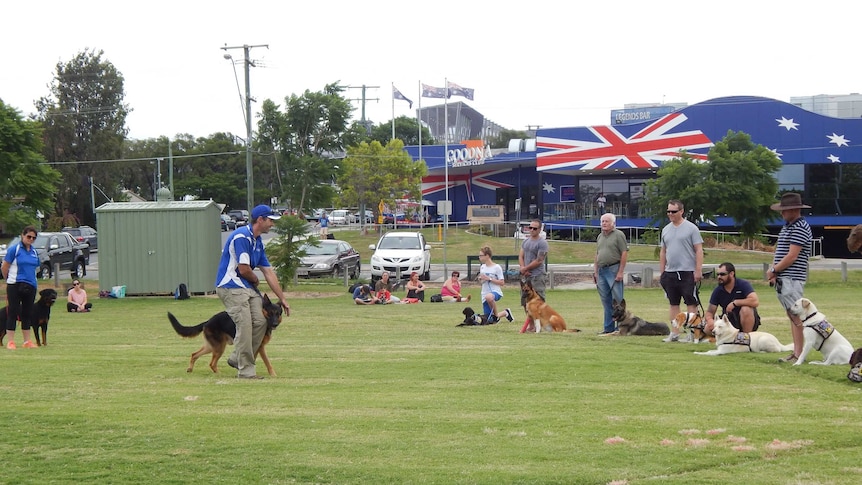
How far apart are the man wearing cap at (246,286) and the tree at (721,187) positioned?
21351 millimetres

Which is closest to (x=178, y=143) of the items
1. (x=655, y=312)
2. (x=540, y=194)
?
(x=540, y=194)

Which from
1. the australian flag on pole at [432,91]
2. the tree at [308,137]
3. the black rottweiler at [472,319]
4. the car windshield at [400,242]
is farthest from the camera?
the australian flag on pole at [432,91]

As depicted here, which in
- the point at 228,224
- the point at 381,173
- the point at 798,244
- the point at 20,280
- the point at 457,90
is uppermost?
the point at 457,90

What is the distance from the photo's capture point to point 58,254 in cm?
3338

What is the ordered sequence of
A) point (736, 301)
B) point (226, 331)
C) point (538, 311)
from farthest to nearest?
point (538, 311)
point (736, 301)
point (226, 331)

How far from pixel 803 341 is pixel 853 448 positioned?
4054 mm

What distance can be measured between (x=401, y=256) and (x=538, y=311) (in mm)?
14977

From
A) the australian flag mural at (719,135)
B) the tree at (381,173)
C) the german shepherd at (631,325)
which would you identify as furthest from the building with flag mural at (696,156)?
the german shepherd at (631,325)

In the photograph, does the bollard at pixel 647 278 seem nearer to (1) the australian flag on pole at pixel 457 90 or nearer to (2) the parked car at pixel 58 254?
(2) the parked car at pixel 58 254

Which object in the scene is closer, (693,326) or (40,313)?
(693,326)

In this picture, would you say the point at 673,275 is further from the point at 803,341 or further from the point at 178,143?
the point at 178,143

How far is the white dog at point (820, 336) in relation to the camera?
9664 millimetres

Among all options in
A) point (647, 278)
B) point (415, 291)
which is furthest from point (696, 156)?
point (415, 291)

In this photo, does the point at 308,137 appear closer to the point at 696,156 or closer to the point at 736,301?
the point at 696,156
